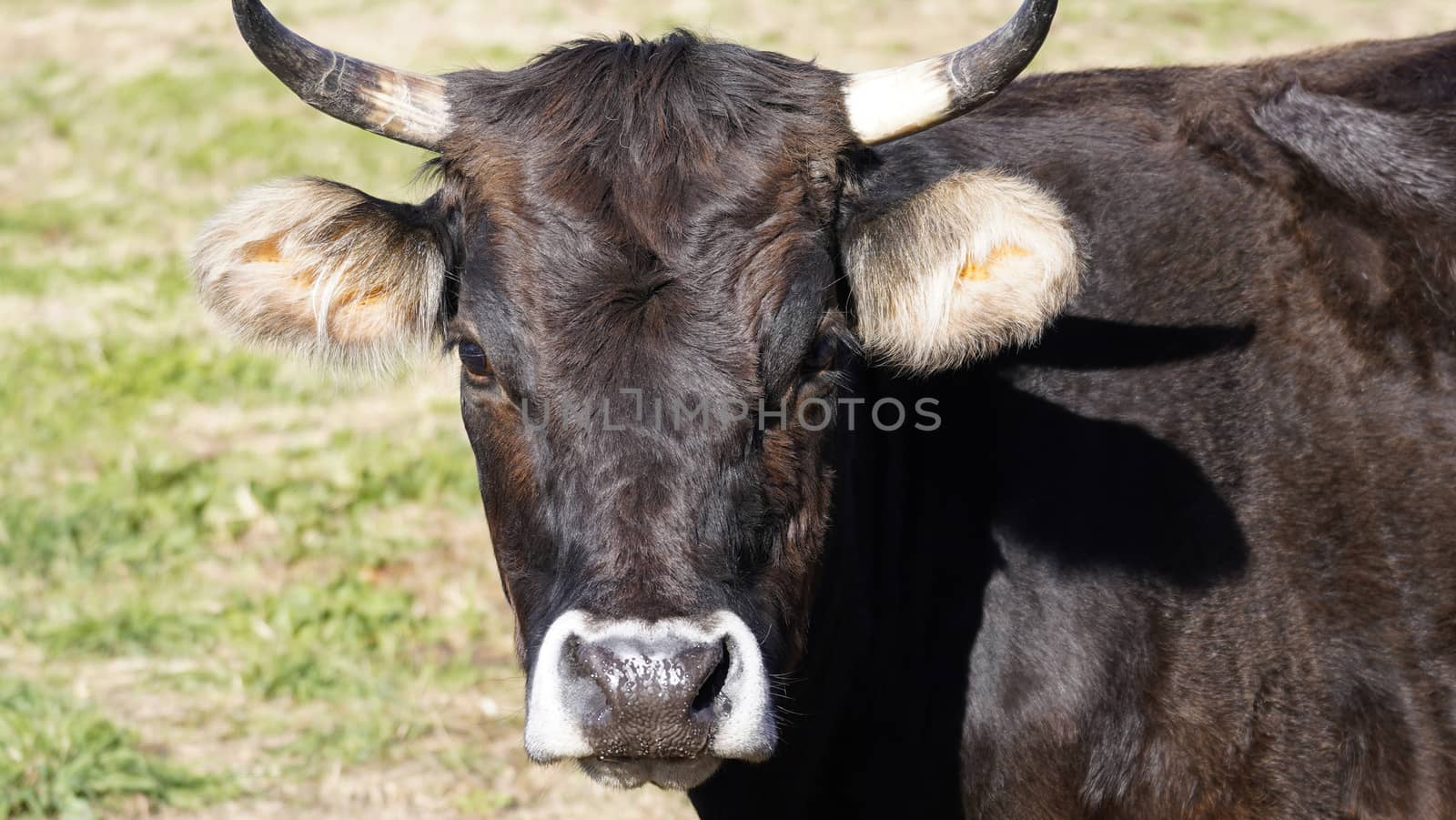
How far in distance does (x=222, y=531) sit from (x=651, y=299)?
4.70 m

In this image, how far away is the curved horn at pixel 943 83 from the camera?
11.3 ft

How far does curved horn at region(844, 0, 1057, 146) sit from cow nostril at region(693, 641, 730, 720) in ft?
4.39

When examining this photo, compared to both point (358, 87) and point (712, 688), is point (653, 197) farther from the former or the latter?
point (712, 688)

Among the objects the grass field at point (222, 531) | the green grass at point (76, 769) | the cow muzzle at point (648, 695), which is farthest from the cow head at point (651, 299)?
the green grass at point (76, 769)

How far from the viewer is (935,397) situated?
403cm

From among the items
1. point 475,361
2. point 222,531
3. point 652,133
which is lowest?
point 222,531

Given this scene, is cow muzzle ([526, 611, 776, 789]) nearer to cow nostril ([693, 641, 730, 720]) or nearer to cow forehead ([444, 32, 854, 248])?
cow nostril ([693, 641, 730, 720])

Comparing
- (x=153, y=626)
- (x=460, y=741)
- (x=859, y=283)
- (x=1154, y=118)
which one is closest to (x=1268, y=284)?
(x=1154, y=118)

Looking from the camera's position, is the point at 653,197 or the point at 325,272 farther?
the point at 325,272

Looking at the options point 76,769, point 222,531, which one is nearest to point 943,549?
point 76,769

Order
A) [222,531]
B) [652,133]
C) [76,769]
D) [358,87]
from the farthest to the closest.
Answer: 1. [222,531]
2. [76,769]
3. [358,87]
4. [652,133]

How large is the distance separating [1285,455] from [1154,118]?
1142 millimetres

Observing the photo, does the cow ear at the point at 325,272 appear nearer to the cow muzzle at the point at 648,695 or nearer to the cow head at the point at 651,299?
the cow head at the point at 651,299

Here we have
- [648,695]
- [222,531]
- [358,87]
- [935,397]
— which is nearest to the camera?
[648,695]
